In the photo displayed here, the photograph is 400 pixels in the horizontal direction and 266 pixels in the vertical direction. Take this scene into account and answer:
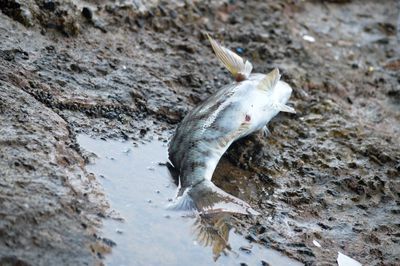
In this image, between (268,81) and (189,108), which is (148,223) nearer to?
(189,108)

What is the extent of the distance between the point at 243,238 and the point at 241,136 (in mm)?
1001

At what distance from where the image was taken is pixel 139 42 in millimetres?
5852

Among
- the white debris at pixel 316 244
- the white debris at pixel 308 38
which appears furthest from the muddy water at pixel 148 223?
the white debris at pixel 308 38

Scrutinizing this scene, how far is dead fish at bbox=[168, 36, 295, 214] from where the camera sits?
164 inches

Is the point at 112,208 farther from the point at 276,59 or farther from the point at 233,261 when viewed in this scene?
the point at 276,59

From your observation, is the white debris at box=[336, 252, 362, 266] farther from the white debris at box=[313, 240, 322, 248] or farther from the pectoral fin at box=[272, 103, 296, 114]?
the pectoral fin at box=[272, 103, 296, 114]

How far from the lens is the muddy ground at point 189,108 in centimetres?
386

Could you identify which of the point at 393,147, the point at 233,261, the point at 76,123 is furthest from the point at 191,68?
the point at 233,261

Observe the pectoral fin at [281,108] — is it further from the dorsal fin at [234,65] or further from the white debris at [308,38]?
the white debris at [308,38]

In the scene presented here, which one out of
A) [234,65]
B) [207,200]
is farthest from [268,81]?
[207,200]

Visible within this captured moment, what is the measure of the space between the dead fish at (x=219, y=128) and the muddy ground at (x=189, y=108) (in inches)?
8.0

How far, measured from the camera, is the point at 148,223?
3967 mm

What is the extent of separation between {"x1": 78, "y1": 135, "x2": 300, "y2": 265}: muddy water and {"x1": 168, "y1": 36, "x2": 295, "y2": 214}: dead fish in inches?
4.7

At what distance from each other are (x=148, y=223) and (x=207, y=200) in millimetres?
400
